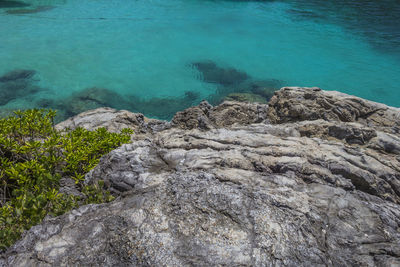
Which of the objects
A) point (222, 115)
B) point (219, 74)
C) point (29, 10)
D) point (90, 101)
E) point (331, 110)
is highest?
point (331, 110)

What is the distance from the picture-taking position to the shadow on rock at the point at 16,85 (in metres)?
10.4

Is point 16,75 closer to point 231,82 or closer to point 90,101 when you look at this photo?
point 90,101

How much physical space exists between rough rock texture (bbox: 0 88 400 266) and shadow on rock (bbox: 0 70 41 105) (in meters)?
9.22

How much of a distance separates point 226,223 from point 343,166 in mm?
1531

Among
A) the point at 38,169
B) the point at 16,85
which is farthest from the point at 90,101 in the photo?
the point at 38,169

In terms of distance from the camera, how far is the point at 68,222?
2500mm

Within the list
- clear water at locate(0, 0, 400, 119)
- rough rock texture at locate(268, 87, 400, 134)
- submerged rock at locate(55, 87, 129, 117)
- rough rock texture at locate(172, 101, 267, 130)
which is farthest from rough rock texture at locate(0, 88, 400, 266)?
submerged rock at locate(55, 87, 129, 117)

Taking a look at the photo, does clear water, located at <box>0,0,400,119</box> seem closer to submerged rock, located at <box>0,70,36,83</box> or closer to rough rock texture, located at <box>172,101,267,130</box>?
submerged rock, located at <box>0,70,36,83</box>

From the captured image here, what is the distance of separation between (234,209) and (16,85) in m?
11.9

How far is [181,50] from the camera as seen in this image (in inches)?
604

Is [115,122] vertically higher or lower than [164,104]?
higher

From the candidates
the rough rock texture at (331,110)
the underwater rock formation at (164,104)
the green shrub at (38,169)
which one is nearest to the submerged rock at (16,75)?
the underwater rock formation at (164,104)

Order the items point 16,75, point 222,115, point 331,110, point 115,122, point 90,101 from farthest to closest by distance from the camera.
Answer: point 16,75 < point 90,101 < point 115,122 < point 222,115 < point 331,110

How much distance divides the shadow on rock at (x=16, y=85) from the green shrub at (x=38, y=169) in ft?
Result: 25.3
